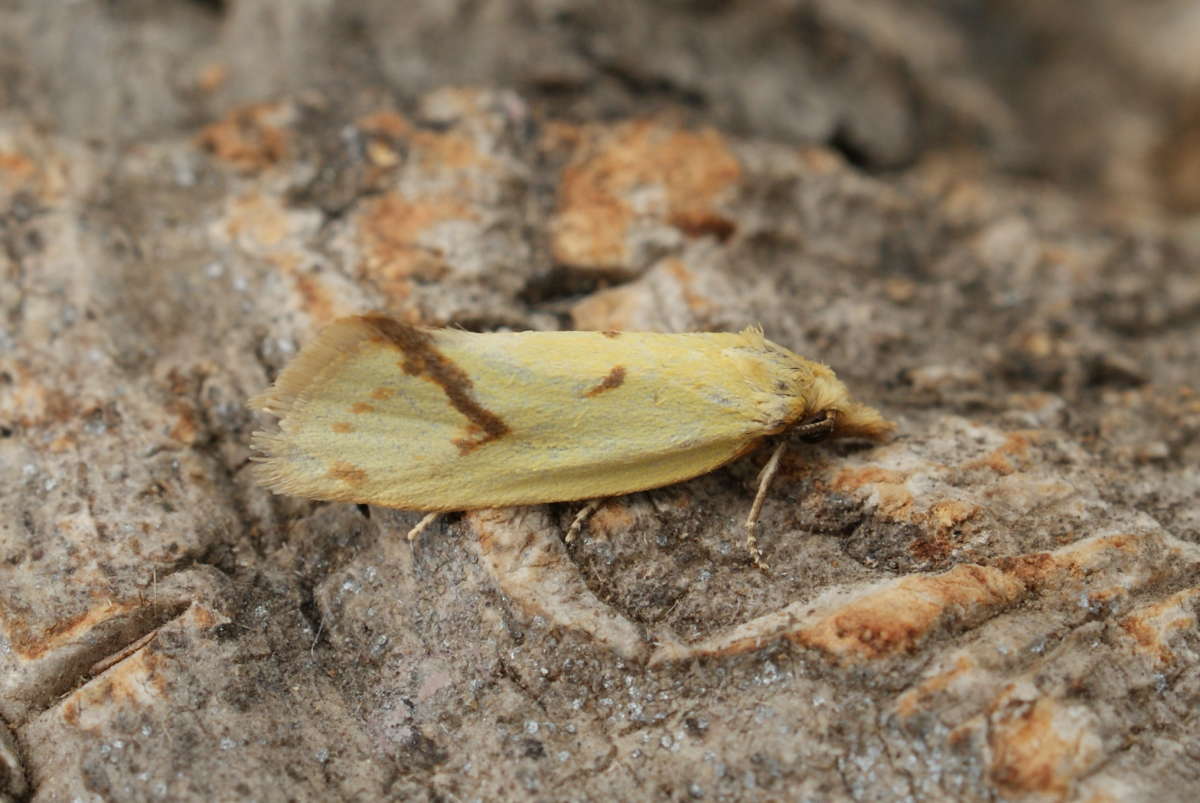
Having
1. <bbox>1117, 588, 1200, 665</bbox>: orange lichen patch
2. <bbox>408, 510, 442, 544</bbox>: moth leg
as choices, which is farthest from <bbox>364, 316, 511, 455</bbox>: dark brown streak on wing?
<bbox>1117, 588, 1200, 665</bbox>: orange lichen patch

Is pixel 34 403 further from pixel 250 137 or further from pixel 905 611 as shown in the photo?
pixel 905 611

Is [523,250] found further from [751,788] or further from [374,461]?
[751,788]

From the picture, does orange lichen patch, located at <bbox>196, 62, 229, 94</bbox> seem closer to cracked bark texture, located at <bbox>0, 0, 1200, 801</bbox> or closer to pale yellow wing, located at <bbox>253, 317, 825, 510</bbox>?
cracked bark texture, located at <bbox>0, 0, 1200, 801</bbox>

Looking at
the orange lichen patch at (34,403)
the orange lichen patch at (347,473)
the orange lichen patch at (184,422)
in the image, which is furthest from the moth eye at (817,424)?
the orange lichen patch at (34,403)

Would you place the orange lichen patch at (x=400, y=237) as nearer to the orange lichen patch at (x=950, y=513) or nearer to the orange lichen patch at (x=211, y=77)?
the orange lichen patch at (x=211, y=77)

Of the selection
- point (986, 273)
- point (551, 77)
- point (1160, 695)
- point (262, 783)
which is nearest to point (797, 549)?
point (1160, 695)

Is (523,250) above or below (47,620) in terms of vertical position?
above
